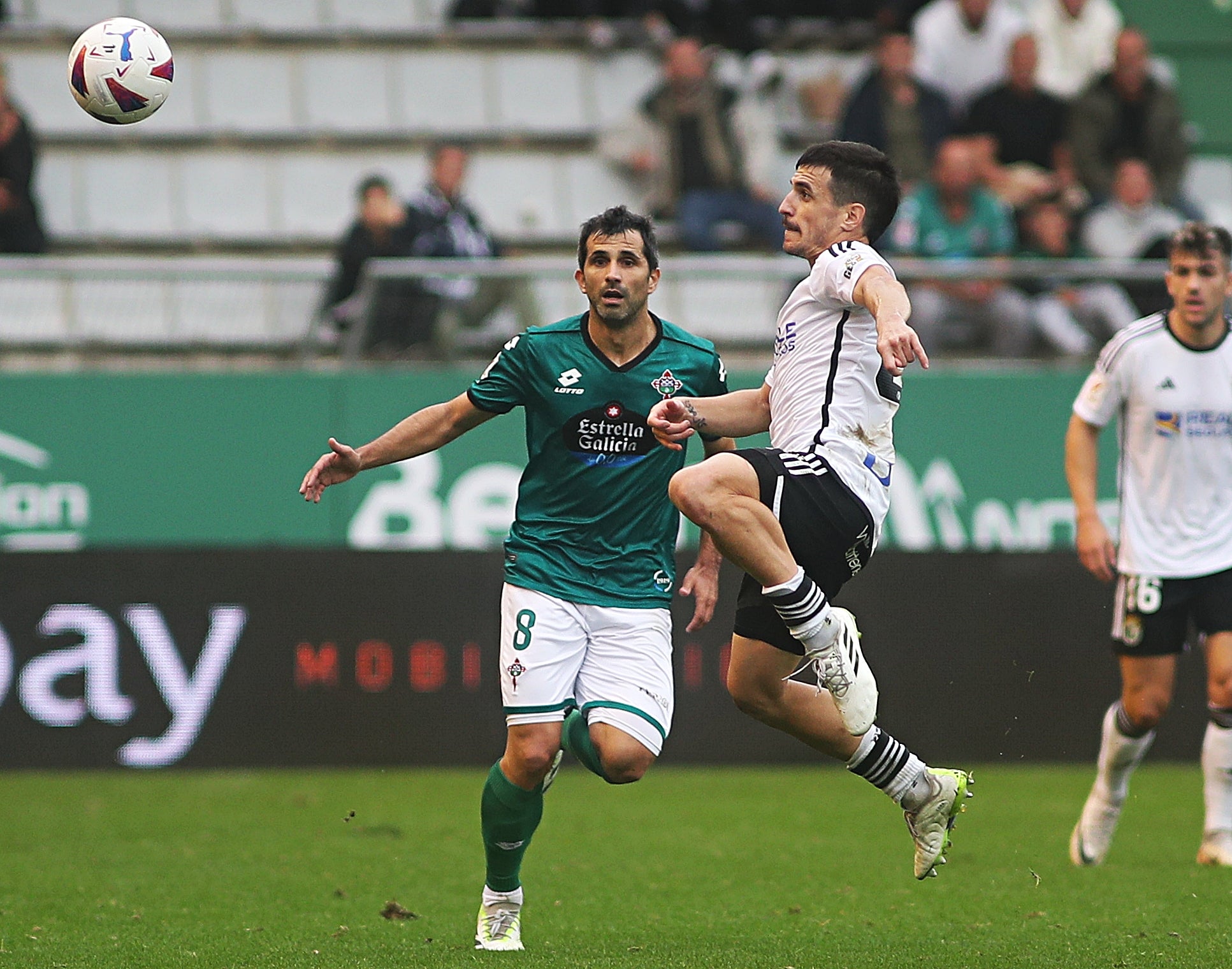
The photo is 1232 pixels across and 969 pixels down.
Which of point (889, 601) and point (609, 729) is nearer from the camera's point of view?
point (609, 729)

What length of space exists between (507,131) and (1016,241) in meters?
4.90

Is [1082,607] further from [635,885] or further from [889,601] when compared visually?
[635,885]

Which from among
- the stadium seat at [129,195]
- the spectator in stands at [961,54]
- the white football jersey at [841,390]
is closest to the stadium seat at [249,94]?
the stadium seat at [129,195]

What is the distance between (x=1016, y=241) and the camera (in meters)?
14.7

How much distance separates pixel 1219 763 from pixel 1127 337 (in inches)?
80.6

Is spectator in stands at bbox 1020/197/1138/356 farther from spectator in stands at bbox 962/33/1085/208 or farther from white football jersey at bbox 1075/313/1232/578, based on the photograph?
white football jersey at bbox 1075/313/1232/578

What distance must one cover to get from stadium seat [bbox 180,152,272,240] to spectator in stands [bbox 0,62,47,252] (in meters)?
1.78

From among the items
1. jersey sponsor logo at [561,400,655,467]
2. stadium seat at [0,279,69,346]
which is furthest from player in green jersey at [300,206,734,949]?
stadium seat at [0,279,69,346]

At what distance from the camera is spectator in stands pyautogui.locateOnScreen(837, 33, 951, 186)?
48.8 feet

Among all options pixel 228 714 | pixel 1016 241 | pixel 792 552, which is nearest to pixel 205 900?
pixel 792 552

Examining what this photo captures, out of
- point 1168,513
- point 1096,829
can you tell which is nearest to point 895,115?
point 1168,513

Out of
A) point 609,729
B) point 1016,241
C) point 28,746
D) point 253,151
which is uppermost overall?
point 253,151

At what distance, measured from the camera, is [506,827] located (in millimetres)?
6324

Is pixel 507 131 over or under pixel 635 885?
over
